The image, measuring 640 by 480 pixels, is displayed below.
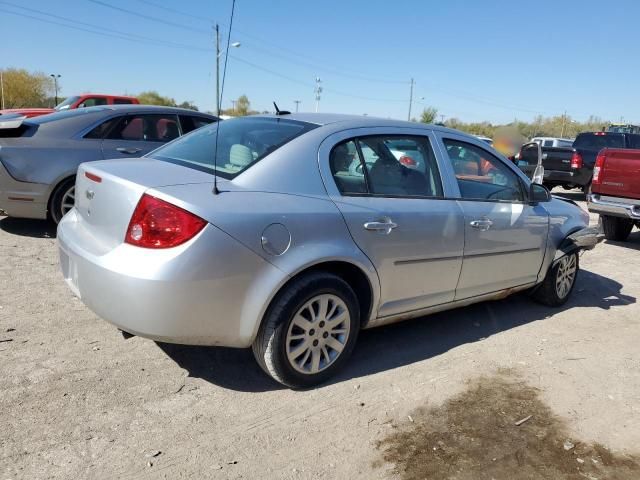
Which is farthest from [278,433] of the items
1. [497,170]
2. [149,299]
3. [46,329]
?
[497,170]

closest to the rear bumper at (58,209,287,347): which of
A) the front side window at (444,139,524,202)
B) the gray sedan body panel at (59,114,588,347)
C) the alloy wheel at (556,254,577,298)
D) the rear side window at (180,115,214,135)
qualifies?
the gray sedan body panel at (59,114,588,347)

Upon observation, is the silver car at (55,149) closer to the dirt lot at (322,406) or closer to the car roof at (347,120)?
the dirt lot at (322,406)

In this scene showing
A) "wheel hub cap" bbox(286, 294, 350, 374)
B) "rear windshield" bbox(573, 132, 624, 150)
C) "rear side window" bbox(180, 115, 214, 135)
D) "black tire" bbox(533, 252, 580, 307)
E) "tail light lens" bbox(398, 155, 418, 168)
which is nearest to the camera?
"wheel hub cap" bbox(286, 294, 350, 374)

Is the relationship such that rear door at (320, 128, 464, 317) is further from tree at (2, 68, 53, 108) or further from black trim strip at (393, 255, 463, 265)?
tree at (2, 68, 53, 108)

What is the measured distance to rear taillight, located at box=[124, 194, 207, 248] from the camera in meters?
2.65

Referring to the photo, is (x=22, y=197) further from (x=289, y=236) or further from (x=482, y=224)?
(x=482, y=224)

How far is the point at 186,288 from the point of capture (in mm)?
2652

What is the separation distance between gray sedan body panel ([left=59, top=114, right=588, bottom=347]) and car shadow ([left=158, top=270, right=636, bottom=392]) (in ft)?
1.06

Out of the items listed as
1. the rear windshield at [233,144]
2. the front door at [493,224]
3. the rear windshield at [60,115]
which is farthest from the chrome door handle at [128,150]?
the front door at [493,224]

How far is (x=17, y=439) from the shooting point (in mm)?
2564

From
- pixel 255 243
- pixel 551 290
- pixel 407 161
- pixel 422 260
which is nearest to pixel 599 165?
pixel 551 290

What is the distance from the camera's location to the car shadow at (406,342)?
11.1 ft

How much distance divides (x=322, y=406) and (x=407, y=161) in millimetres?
1798

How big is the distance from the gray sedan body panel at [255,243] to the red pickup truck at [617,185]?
15.8 feet
